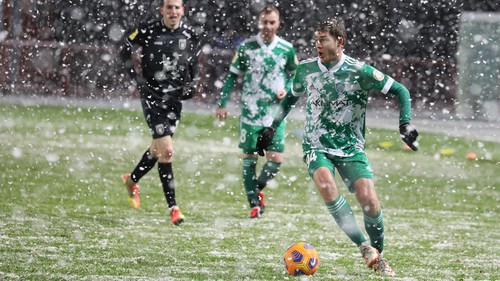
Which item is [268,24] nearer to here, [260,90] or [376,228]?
[260,90]

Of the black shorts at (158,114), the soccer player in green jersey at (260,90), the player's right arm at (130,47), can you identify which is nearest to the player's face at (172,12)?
the player's right arm at (130,47)

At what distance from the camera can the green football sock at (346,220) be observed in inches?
246

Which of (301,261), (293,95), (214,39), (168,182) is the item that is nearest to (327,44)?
(293,95)

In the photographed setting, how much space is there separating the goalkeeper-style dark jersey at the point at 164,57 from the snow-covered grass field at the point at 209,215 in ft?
3.46

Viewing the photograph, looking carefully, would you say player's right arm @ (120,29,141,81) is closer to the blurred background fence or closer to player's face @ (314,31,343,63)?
player's face @ (314,31,343,63)

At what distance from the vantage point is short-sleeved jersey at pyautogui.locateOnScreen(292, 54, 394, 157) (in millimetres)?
6422

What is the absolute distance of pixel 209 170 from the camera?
13.0m

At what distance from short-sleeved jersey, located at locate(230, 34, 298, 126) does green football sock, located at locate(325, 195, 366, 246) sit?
2915mm

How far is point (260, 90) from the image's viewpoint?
30.1ft

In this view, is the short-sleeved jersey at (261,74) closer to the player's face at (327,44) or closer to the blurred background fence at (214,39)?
the player's face at (327,44)

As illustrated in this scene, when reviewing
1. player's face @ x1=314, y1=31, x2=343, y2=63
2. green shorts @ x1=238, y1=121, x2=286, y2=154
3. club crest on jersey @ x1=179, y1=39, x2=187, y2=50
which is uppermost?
player's face @ x1=314, y1=31, x2=343, y2=63

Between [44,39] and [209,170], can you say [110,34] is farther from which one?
[209,170]

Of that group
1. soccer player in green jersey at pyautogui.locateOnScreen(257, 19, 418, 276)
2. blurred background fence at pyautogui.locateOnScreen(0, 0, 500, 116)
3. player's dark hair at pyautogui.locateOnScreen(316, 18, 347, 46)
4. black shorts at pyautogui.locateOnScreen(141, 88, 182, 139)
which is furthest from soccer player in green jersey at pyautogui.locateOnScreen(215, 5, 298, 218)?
blurred background fence at pyautogui.locateOnScreen(0, 0, 500, 116)

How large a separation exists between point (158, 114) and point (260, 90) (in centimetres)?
118
